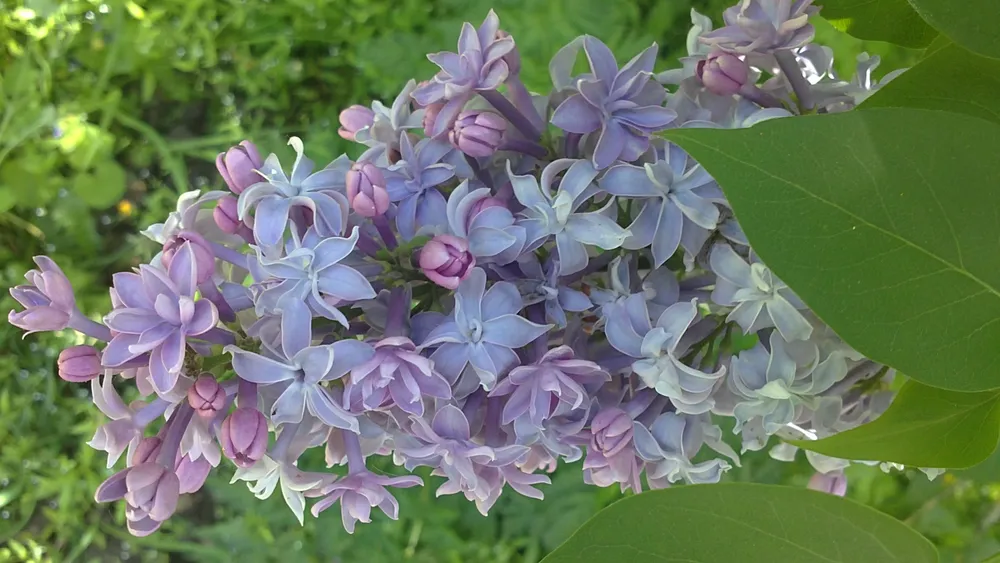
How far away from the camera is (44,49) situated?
1068mm

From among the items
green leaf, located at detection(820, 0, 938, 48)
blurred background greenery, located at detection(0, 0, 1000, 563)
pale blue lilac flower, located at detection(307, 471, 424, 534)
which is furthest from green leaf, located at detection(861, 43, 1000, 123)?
blurred background greenery, located at detection(0, 0, 1000, 563)

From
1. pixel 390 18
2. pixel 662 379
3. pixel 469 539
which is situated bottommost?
pixel 469 539

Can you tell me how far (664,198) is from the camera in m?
0.33

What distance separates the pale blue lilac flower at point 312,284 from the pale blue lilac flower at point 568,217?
0.07 meters

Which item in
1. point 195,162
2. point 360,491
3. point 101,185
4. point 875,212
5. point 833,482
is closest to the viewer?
point 875,212

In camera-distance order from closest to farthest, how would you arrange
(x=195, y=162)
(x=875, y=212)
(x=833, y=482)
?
→ (x=875, y=212), (x=833, y=482), (x=195, y=162)

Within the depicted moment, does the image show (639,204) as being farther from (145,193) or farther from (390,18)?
(145,193)

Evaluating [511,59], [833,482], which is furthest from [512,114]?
[833,482]

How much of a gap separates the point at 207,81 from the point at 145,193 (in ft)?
0.66

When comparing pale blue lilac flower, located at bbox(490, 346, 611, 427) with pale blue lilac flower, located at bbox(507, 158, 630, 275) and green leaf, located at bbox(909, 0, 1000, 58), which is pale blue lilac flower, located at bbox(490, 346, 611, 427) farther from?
green leaf, located at bbox(909, 0, 1000, 58)

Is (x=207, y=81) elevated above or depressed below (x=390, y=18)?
below

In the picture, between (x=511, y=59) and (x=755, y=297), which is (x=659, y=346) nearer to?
(x=755, y=297)

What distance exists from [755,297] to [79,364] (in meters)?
0.28

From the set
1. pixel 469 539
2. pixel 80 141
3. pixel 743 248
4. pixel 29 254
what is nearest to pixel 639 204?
pixel 743 248
